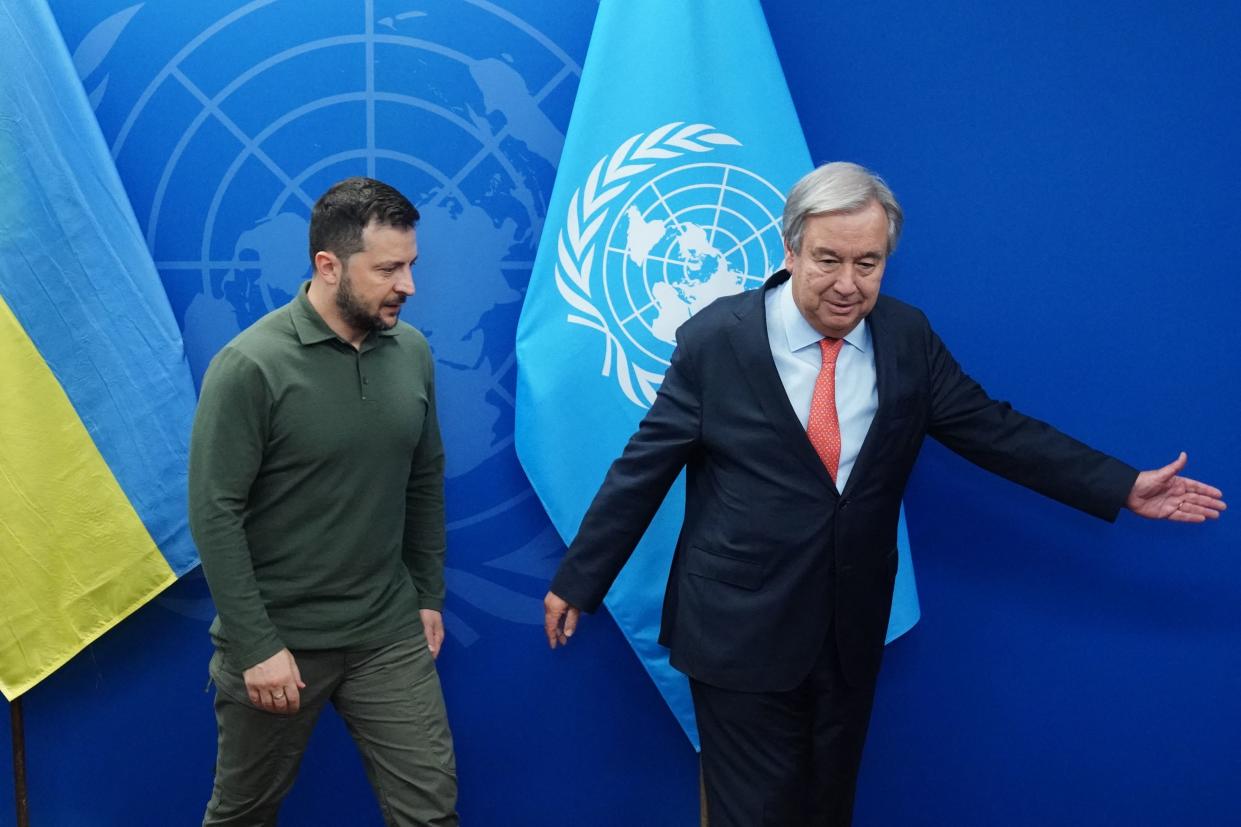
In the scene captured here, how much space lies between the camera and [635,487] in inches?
92.5

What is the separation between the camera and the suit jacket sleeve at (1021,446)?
2.45 meters

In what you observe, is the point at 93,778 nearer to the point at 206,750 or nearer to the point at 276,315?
the point at 206,750

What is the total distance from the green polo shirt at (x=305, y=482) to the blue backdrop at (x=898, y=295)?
53 centimetres

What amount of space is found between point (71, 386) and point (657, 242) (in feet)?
4.42

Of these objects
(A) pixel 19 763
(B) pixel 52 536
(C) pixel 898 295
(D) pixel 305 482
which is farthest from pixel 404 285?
(A) pixel 19 763

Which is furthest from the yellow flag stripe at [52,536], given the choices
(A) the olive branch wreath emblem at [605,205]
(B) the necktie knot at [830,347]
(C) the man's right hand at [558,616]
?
(B) the necktie knot at [830,347]

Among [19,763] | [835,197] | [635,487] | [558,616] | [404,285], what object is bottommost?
[19,763]

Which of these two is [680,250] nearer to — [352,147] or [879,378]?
[879,378]

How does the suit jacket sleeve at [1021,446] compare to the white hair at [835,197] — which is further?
the suit jacket sleeve at [1021,446]

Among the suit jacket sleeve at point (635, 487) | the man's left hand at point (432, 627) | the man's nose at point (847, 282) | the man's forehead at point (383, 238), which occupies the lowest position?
the man's left hand at point (432, 627)

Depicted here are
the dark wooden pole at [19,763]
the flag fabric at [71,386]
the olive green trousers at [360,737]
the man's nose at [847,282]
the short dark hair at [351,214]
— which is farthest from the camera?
the dark wooden pole at [19,763]

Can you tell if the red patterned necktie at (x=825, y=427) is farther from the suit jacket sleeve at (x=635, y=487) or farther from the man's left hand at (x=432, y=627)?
the man's left hand at (x=432, y=627)

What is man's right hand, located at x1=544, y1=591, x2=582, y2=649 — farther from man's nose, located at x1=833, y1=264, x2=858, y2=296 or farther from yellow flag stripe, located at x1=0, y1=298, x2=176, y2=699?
yellow flag stripe, located at x1=0, y1=298, x2=176, y2=699

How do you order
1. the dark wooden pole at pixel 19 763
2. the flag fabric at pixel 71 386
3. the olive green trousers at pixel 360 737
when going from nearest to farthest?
1. the olive green trousers at pixel 360 737
2. the flag fabric at pixel 71 386
3. the dark wooden pole at pixel 19 763
